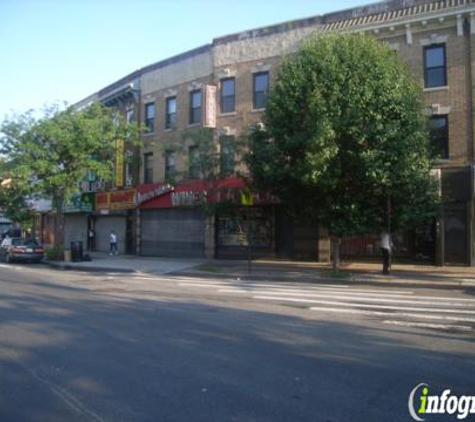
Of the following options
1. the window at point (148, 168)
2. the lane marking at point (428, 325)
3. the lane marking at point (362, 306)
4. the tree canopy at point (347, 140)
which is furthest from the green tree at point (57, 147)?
the lane marking at point (428, 325)

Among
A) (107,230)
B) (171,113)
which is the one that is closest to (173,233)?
(171,113)

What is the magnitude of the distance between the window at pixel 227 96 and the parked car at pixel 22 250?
13.0 metres

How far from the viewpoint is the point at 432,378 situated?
5.85 meters

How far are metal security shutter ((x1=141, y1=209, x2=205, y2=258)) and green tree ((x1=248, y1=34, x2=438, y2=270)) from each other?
933 cm

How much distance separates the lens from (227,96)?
25562mm

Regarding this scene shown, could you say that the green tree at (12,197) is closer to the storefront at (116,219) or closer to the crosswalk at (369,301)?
the storefront at (116,219)

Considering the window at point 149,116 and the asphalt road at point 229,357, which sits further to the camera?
the window at point 149,116

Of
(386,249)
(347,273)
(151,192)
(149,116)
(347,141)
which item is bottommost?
(347,273)

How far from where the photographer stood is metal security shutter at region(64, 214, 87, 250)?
117ft

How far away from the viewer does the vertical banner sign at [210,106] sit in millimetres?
24734

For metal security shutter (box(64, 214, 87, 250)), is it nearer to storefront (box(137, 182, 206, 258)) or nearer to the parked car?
the parked car

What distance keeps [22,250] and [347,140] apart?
19.4 meters

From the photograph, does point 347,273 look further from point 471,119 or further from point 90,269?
point 90,269

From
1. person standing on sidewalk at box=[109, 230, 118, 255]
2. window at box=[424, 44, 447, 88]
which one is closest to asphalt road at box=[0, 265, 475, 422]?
window at box=[424, 44, 447, 88]
